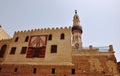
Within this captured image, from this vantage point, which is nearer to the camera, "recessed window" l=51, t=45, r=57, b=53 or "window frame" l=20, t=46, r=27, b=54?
"recessed window" l=51, t=45, r=57, b=53

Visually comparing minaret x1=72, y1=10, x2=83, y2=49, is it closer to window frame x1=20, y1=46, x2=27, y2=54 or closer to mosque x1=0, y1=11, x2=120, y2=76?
mosque x1=0, y1=11, x2=120, y2=76

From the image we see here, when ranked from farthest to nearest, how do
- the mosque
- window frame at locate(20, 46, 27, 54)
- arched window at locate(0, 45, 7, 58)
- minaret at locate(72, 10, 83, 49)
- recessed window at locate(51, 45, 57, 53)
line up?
minaret at locate(72, 10, 83, 49)
arched window at locate(0, 45, 7, 58)
window frame at locate(20, 46, 27, 54)
recessed window at locate(51, 45, 57, 53)
the mosque

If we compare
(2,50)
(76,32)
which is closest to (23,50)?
(2,50)

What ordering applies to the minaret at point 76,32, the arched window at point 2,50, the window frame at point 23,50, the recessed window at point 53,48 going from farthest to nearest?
the minaret at point 76,32
the arched window at point 2,50
the window frame at point 23,50
the recessed window at point 53,48

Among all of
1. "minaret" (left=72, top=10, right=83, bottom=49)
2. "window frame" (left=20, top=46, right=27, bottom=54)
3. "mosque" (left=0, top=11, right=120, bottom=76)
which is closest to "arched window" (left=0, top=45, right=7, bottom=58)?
"mosque" (left=0, top=11, right=120, bottom=76)

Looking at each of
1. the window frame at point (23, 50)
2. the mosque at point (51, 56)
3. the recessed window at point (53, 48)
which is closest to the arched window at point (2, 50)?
the mosque at point (51, 56)

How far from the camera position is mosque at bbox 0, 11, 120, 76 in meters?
19.3

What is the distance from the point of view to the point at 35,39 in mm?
23516

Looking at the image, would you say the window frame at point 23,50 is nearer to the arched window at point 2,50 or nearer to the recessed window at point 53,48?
the arched window at point 2,50

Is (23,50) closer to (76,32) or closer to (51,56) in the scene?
(51,56)

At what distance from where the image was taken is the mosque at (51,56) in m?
19.3

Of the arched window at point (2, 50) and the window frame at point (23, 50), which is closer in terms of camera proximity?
the window frame at point (23, 50)

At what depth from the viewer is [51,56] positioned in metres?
21.0

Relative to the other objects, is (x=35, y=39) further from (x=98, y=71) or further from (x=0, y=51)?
(x=98, y=71)
